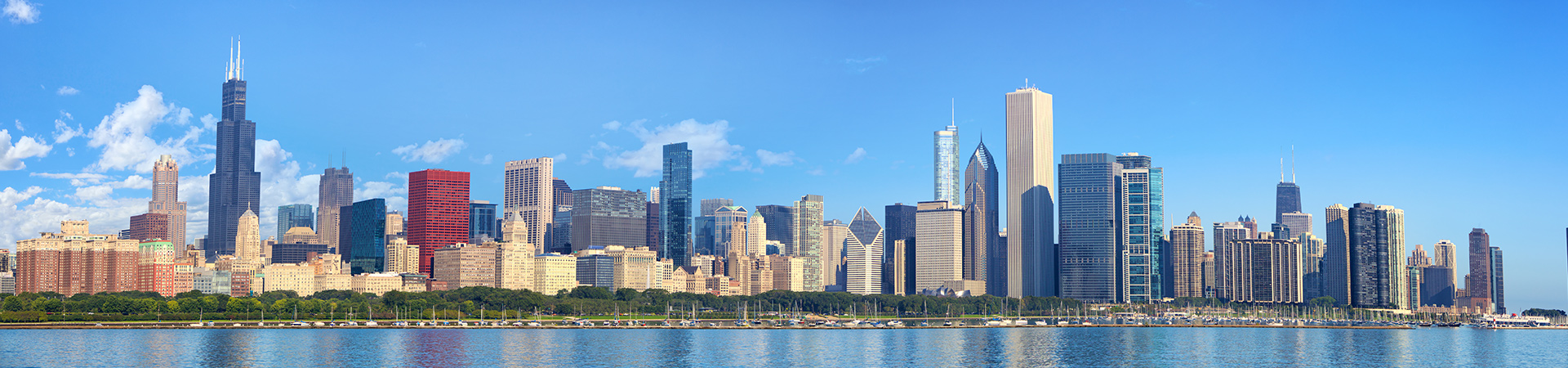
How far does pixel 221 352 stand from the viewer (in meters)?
142

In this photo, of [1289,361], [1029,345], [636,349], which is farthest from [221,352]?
[1289,361]

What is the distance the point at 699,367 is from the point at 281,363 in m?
37.2

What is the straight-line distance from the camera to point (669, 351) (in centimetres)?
15562

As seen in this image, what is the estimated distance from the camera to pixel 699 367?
12950 centimetres

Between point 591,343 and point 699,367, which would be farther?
point 591,343

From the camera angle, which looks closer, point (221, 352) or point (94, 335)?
point (221, 352)

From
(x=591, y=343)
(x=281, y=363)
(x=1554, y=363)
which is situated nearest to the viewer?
(x=281, y=363)

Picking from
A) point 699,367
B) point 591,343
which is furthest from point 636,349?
point 699,367

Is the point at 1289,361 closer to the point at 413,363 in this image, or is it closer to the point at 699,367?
the point at 699,367

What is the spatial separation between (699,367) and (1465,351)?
105007 mm

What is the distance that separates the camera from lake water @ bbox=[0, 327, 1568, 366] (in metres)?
134

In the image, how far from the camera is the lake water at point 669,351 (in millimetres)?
134250

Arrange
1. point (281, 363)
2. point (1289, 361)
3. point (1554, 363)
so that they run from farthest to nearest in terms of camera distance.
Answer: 1. point (1554, 363)
2. point (1289, 361)
3. point (281, 363)

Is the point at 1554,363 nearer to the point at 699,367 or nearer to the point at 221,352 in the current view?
the point at 699,367
